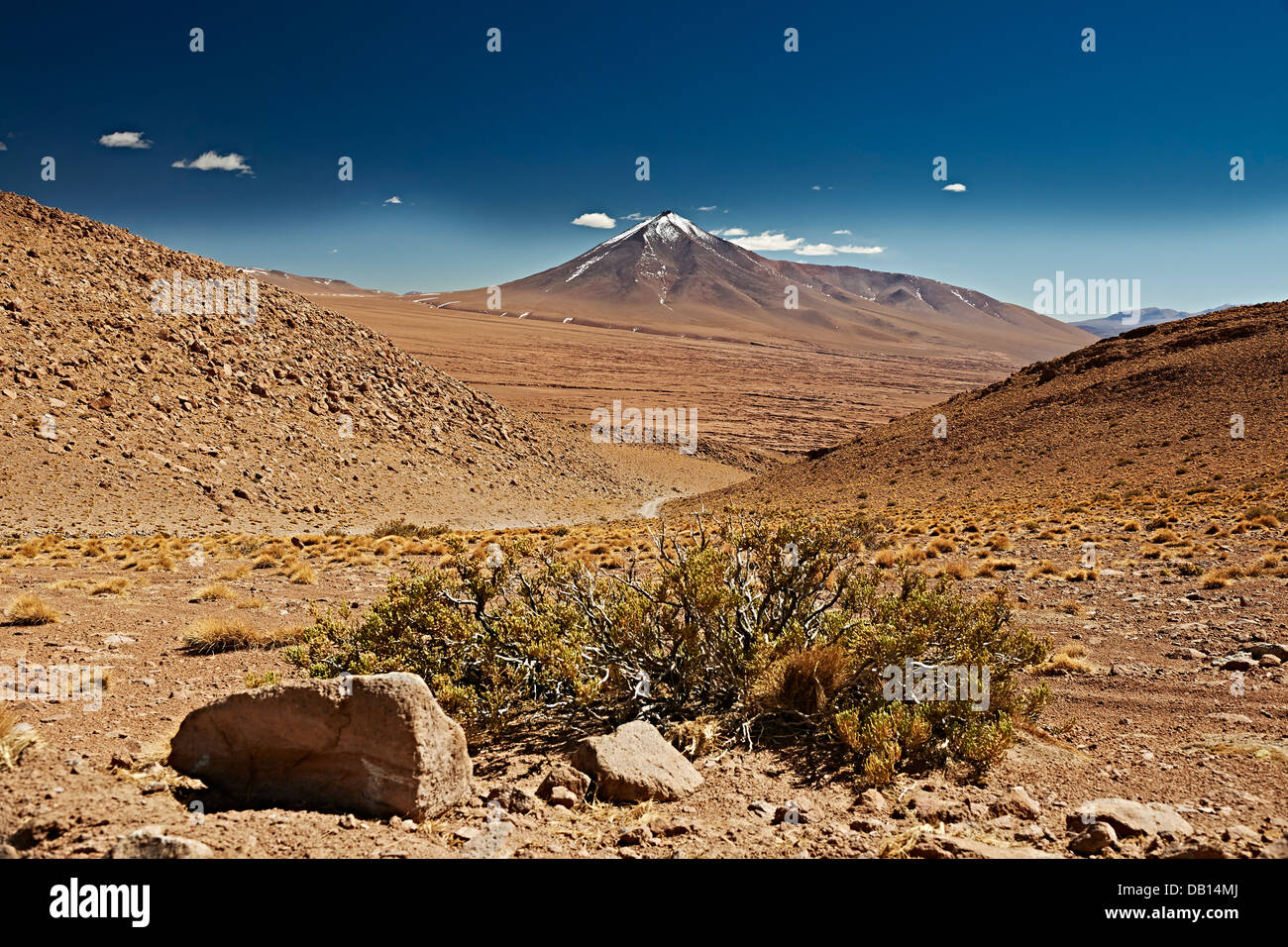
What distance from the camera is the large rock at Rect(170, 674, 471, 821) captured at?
3150 mm

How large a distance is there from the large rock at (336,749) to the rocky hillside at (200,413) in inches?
715

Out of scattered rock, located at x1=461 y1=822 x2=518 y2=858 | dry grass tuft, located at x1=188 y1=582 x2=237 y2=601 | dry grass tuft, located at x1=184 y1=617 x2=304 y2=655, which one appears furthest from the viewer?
dry grass tuft, located at x1=188 y1=582 x2=237 y2=601

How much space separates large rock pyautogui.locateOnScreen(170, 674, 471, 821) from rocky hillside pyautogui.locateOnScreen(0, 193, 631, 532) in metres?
18.2

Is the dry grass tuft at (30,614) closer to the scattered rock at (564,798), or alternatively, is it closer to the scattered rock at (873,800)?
the scattered rock at (564,798)

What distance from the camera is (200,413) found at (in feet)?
78.9

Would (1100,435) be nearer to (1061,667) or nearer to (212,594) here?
(1061,667)

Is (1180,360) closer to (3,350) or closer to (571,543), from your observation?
(571,543)

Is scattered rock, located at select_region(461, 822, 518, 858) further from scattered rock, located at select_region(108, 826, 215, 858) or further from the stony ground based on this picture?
scattered rock, located at select_region(108, 826, 215, 858)

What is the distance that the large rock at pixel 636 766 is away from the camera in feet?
11.2

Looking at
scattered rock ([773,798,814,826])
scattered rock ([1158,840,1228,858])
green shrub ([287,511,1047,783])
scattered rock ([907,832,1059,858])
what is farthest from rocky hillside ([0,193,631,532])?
scattered rock ([1158,840,1228,858])

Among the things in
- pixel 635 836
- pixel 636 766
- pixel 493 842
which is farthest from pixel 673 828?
pixel 493 842

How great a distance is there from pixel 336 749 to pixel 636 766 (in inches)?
55.4

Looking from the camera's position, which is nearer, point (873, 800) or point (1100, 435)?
point (873, 800)
